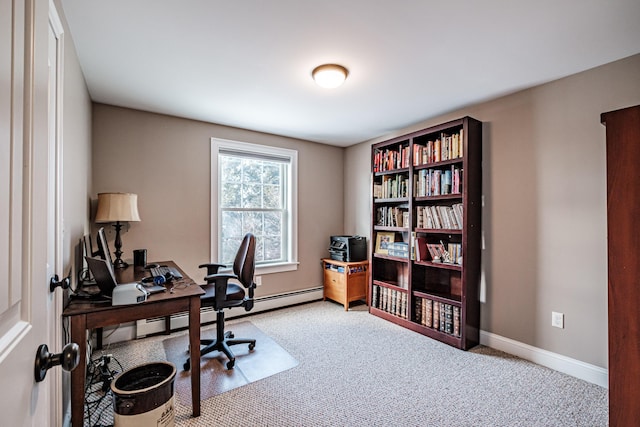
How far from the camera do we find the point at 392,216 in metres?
3.61

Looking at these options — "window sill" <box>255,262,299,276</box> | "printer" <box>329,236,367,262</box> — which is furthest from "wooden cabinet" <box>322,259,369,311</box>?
"window sill" <box>255,262,299,276</box>

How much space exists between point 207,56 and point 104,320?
5.84ft

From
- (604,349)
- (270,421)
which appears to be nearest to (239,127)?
(270,421)

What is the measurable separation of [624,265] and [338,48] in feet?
6.68

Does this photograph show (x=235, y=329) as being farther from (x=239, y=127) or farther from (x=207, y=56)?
(x=207, y=56)

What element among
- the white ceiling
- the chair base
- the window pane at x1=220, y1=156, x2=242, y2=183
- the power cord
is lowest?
the power cord

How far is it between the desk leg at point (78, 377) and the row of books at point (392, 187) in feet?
9.80

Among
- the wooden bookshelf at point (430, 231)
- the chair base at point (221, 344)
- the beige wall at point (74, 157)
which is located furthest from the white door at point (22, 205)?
the wooden bookshelf at point (430, 231)

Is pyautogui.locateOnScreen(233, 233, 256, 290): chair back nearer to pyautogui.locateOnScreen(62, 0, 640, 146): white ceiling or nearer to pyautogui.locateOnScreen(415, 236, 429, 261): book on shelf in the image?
pyautogui.locateOnScreen(62, 0, 640, 146): white ceiling

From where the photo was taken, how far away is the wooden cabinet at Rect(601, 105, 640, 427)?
4.90 ft

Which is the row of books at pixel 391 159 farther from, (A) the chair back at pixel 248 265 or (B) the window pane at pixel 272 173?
(A) the chair back at pixel 248 265

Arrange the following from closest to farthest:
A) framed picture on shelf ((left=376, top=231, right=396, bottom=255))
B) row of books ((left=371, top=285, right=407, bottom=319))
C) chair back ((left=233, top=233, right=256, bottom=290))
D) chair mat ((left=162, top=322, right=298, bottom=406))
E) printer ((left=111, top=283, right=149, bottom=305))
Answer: printer ((left=111, top=283, right=149, bottom=305)) → chair mat ((left=162, top=322, right=298, bottom=406)) → chair back ((left=233, top=233, right=256, bottom=290)) → row of books ((left=371, top=285, right=407, bottom=319)) → framed picture on shelf ((left=376, top=231, right=396, bottom=255))

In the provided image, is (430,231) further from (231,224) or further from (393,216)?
(231,224)

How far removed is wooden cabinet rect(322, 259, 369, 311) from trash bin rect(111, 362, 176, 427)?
2538mm
